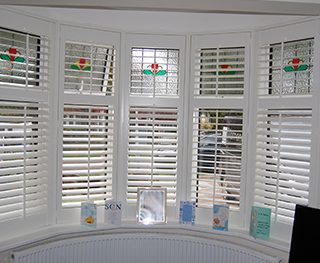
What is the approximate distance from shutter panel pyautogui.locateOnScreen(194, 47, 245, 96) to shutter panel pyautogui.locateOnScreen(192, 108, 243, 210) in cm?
16

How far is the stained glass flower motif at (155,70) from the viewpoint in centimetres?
293

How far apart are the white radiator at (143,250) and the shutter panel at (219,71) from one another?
1.18 metres

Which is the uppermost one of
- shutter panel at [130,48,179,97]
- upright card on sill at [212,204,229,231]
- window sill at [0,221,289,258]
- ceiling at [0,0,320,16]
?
ceiling at [0,0,320,16]

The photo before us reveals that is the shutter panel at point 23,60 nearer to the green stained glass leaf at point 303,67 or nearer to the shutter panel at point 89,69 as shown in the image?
the shutter panel at point 89,69

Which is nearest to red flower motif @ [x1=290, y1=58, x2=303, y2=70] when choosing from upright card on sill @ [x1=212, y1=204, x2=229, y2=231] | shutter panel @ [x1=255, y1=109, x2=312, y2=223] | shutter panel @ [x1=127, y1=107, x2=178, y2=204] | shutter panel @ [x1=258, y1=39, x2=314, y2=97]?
shutter panel @ [x1=258, y1=39, x2=314, y2=97]

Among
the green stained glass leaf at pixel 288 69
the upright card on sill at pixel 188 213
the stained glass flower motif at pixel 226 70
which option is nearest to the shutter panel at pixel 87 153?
the upright card on sill at pixel 188 213

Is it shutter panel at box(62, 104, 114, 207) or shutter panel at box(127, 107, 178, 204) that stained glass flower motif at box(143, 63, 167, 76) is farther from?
shutter panel at box(62, 104, 114, 207)

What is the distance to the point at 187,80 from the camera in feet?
9.60

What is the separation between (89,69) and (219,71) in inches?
41.2

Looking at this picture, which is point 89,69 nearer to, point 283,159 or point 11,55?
point 11,55

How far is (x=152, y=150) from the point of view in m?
2.94

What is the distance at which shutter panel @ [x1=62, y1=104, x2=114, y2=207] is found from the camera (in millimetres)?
2779

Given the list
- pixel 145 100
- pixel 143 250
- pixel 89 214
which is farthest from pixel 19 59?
pixel 143 250

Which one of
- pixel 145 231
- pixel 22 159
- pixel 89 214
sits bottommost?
pixel 145 231
